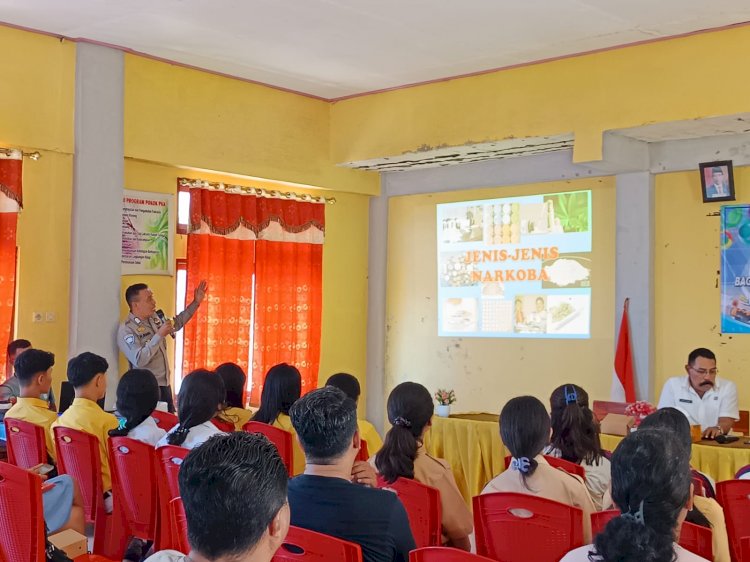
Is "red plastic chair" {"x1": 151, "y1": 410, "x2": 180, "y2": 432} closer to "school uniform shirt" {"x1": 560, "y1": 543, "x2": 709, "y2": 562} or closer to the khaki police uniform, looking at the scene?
the khaki police uniform

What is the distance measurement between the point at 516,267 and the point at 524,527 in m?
5.12

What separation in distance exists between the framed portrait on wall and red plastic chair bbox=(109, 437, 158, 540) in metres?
4.87

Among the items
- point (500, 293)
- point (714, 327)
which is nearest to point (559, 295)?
point (500, 293)

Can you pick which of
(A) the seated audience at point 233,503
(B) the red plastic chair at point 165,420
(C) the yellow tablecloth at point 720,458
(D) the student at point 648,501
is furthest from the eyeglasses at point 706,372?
(A) the seated audience at point 233,503

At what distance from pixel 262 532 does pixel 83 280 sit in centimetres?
520

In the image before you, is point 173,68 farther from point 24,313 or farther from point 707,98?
point 707,98

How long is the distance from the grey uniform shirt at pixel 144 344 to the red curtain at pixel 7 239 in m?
0.80

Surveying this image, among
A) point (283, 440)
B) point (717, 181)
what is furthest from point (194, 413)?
point (717, 181)

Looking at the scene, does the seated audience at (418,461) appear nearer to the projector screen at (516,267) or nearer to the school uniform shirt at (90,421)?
the school uniform shirt at (90,421)

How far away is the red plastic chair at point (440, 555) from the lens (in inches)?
78.7

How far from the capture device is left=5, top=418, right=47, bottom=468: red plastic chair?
4.11 m

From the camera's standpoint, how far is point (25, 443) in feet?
13.7

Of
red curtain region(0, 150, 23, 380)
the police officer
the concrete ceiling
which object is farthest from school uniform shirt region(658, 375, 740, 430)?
red curtain region(0, 150, 23, 380)

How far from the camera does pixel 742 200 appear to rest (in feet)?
21.3
